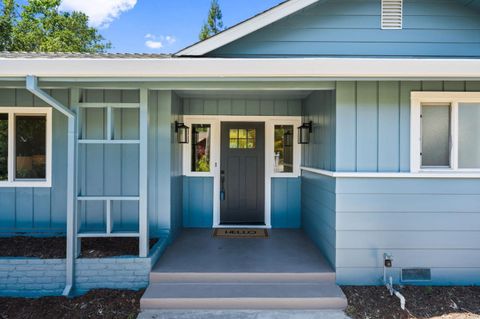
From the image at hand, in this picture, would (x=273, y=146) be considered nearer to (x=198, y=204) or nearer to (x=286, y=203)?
(x=286, y=203)

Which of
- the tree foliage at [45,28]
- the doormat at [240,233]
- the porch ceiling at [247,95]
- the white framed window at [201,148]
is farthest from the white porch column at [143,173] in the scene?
the tree foliage at [45,28]

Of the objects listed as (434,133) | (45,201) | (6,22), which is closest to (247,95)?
(434,133)

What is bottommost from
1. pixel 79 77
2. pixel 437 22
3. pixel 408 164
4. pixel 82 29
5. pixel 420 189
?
pixel 420 189

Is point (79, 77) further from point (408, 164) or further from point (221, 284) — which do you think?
point (408, 164)

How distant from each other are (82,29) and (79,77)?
63.1ft

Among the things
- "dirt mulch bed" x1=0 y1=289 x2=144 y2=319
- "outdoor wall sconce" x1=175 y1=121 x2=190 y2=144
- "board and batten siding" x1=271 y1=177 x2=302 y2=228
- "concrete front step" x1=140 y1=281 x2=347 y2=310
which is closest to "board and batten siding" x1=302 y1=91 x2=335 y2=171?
"board and batten siding" x1=271 y1=177 x2=302 y2=228

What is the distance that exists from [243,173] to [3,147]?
362 cm

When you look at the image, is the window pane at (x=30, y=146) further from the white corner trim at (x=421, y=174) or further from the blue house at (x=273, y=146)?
the white corner trim at (x=421, y=174)

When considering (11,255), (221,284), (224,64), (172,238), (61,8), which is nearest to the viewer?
(224,64)

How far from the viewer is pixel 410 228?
3.49m

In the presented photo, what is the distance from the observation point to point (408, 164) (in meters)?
3.48

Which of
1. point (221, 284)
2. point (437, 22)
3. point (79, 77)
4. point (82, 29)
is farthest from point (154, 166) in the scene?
point (82, 29)

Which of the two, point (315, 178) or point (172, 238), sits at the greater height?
point (315, 178)

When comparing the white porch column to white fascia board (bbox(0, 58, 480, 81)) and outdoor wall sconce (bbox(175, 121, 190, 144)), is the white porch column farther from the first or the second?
outdoor wall sconce (bbox(175, 121, 190, 144))
